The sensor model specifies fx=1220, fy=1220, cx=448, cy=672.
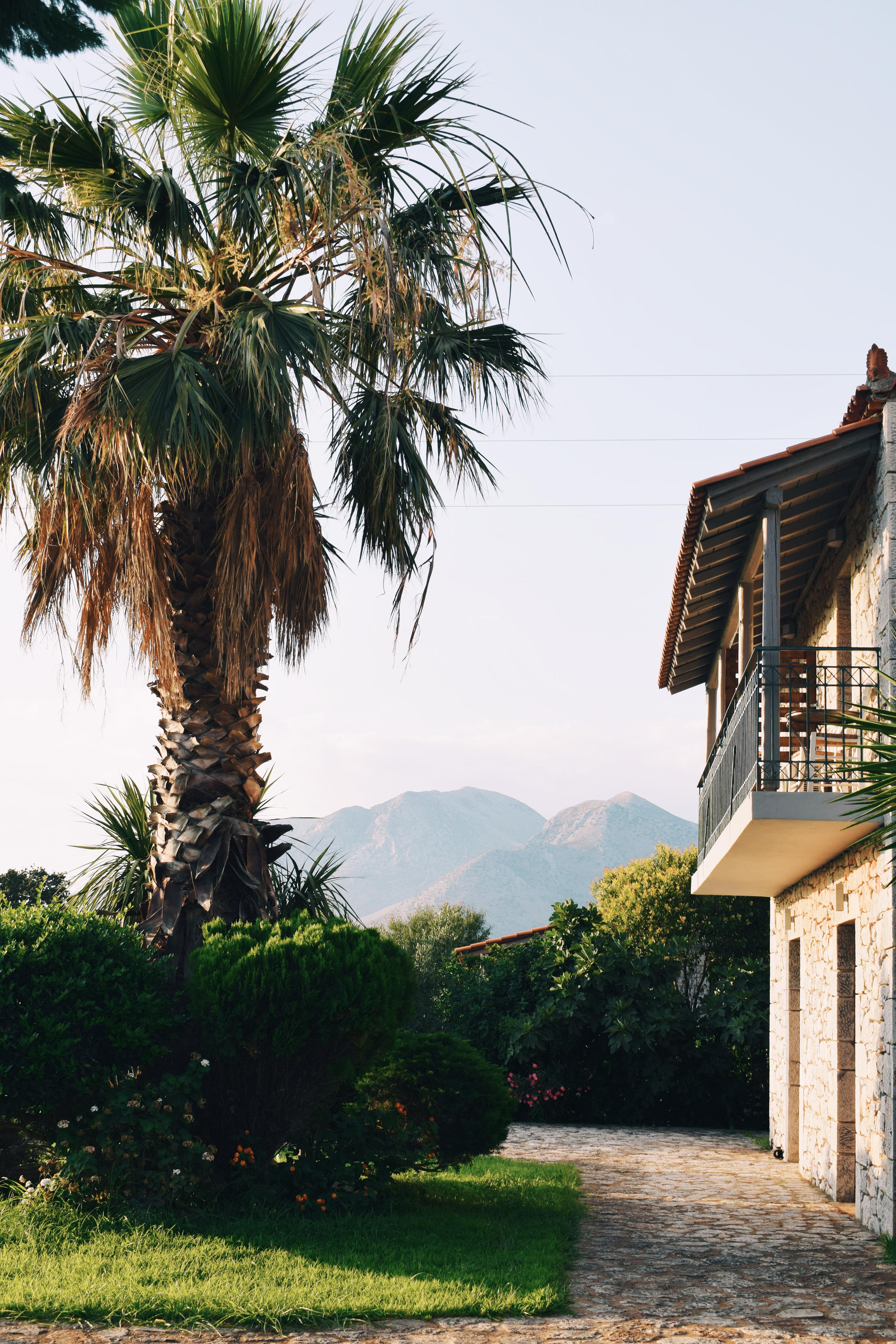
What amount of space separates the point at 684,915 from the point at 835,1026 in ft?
42.4

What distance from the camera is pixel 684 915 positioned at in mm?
22906

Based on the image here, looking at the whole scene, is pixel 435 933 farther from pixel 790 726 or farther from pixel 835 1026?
pixel 790 726

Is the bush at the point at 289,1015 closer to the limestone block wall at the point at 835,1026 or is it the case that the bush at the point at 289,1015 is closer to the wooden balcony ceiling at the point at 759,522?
the limestone block wall at the point at 835,1026

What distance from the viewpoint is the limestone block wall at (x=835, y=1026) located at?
8.21 m

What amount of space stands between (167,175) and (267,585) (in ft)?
9.60

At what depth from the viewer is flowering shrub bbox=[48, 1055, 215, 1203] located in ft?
25.1

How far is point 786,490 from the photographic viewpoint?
31.7 ft

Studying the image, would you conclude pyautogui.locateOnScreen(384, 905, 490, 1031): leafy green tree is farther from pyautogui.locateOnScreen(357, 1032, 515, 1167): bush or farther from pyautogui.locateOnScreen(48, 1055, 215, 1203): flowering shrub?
pyautogui.locateOnScreen(48, 1055, 215, 1203): flowering shrub

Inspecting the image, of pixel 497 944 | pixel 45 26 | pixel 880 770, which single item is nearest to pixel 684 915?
pixel 497 944

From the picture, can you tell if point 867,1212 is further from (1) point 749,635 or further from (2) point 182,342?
(2) point 182,342

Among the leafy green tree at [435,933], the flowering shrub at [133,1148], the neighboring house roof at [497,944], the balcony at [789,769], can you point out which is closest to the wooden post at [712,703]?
the balcony at [789,769]

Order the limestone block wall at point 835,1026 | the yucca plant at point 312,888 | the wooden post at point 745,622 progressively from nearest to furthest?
1. the limestone block wall at point 835,1026
2. the yucca plant at point 312,888
3. the wooden post at point 745,622

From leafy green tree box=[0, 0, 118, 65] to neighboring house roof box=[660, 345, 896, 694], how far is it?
556 cm

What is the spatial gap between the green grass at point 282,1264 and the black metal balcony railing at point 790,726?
3353mm
